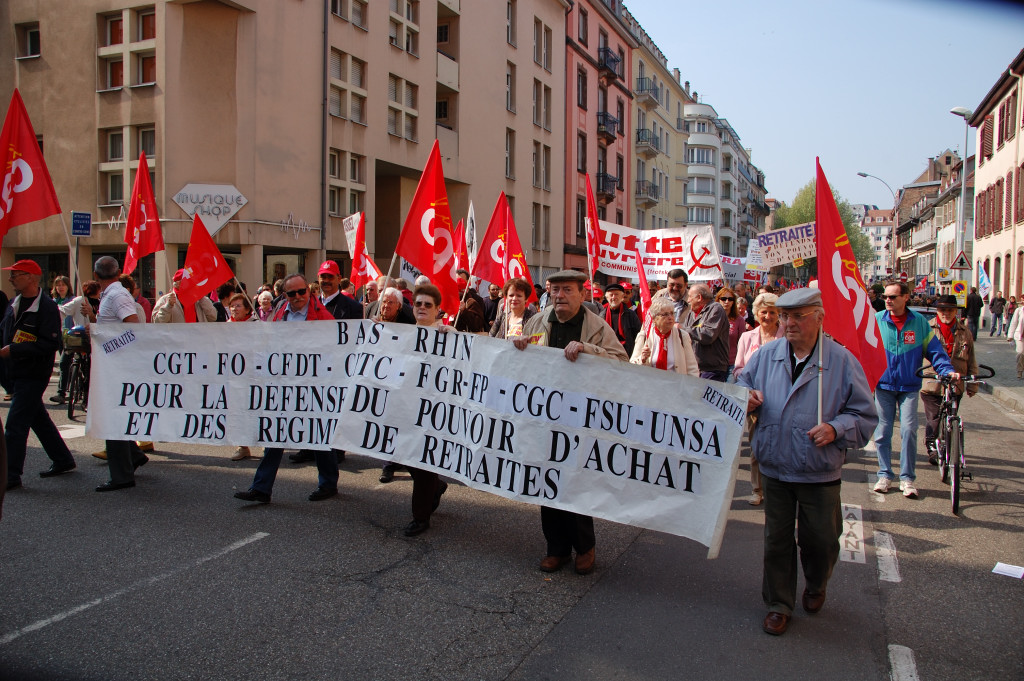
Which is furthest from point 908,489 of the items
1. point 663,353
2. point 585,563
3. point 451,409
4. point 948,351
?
point 451,409

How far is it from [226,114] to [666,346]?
18234mm

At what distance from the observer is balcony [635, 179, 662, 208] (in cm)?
5296

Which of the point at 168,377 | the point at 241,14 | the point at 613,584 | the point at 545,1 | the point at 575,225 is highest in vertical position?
the point at 545,1

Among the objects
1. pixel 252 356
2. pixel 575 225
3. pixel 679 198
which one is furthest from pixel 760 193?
pixel 252 356

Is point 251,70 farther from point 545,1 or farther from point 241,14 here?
point 545,1

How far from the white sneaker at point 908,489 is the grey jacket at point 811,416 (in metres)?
3.34

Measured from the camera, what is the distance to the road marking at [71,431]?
30.0ft

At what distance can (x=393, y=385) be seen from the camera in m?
5.71

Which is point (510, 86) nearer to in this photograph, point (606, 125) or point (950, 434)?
point (606, 125)

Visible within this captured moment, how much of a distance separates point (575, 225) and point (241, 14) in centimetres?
2437

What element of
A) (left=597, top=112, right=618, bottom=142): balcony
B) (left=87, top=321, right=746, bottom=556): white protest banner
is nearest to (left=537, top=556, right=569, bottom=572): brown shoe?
(left=87, top=321, right=746, bottom=556): white protest banner

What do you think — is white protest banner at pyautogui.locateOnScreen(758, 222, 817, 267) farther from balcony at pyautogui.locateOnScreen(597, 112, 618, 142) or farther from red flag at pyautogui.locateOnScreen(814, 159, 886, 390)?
balcony at pyautogui.locateOnScreen(597, 112, 618, 142)

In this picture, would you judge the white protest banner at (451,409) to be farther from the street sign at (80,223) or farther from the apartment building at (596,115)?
the apartment building at (596,115)

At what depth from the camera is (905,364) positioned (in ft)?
23.2
